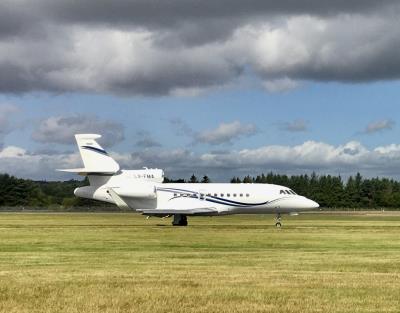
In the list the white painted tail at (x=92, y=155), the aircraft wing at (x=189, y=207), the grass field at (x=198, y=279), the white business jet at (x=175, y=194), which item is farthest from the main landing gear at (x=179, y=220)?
the grass field at (x=198, y=279)

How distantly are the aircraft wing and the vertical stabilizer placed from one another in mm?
5727

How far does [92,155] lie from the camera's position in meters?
60.7

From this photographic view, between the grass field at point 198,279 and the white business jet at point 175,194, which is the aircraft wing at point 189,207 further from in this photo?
the grass field at point 198,279

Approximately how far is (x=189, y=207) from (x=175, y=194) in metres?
1.77

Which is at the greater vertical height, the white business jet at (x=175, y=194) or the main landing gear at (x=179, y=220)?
the white business jet at (x=175, y=194)

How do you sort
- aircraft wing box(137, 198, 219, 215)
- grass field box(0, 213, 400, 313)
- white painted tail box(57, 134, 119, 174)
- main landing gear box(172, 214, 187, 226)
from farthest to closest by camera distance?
white painted tail box(57, 134, 119, 174), main landing gear box(172, 214, 187, 226), aircraft wing box(137, 198, 219, 215), grass field box(0, 213, 400, 313)

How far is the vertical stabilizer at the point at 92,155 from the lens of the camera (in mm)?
60375

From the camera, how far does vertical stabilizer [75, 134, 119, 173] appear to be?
60.4 m

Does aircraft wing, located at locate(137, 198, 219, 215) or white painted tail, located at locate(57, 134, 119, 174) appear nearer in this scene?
aircraft wing, located at locate(137, 198, 219, 215)

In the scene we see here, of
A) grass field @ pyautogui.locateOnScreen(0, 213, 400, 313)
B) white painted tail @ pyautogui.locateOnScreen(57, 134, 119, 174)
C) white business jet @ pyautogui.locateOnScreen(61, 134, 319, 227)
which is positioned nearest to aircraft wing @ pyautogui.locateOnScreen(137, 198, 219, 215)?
white business jet @ pyautogui.locateOnScreen(61, 134, 319, 227)

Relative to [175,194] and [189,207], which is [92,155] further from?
[189,207]

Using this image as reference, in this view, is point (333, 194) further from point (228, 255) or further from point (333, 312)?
point (333, 312)

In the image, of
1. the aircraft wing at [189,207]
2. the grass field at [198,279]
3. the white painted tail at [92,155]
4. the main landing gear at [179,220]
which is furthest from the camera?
the white painted tail at [92,155]

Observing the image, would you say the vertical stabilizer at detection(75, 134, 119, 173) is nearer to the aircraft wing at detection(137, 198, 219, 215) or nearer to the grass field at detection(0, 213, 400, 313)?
the aircraft wing at detection(137, 198, 219, 215)
